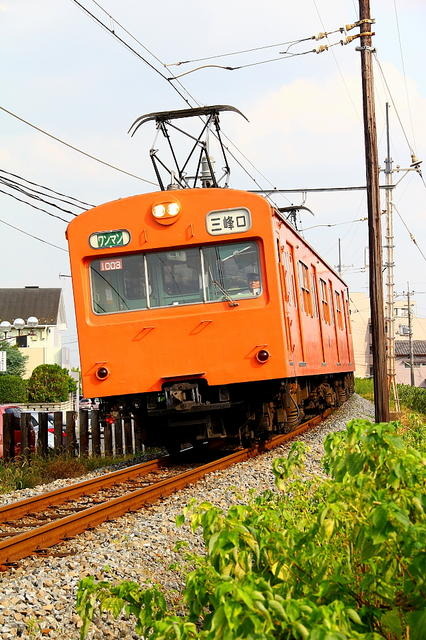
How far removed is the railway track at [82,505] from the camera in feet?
21.8

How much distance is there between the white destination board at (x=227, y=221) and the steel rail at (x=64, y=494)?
3085 millimetres

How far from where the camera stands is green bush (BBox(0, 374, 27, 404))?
43281mm

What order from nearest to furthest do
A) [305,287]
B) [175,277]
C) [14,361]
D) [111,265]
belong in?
[175,277] → [111,265] → [305,287] → [14,361]

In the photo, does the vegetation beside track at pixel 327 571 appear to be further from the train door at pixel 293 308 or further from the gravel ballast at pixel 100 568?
the train door at pixel 293 308

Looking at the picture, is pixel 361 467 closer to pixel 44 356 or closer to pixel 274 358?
pixel 274 358

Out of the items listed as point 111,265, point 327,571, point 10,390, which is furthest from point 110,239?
point 10,390

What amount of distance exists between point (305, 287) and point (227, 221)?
9.60 ft

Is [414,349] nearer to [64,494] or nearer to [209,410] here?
[209,410]

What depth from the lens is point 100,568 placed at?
5.64 m

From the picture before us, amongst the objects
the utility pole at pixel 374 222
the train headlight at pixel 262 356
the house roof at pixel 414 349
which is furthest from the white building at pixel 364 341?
the train headlight at pixel 262 356

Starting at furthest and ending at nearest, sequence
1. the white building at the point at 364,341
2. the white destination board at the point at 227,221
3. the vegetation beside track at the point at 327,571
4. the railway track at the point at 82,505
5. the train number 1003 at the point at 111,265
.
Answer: the white building at the point at 364,341, the train number 1003 at the point at 111,265, the white destination board at the point at 227,221, the railway track at the point at 82,505, the vegetation beside track at the point at 327,571

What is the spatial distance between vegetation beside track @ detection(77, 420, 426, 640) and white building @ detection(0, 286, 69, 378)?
2168 inches

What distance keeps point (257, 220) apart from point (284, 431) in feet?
9.52

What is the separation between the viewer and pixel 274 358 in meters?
10.5
